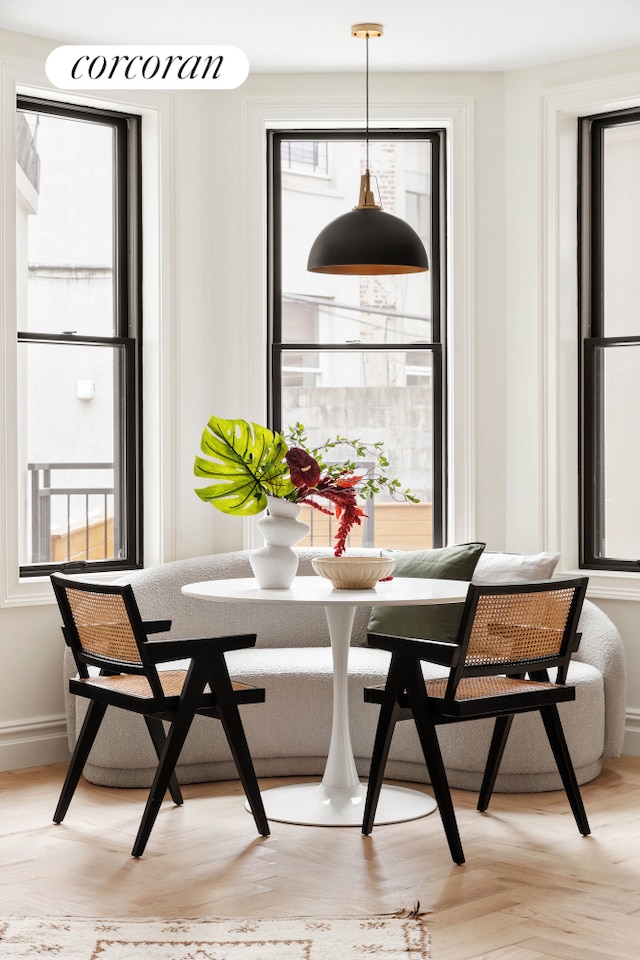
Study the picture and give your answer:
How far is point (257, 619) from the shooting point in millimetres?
4910

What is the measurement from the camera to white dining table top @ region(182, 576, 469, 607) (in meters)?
3.58

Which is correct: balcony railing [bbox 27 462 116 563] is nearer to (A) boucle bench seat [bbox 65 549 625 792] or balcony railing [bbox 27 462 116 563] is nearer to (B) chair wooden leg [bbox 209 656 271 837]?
(A) boucle bench seat [bbox 65 549 625 792]

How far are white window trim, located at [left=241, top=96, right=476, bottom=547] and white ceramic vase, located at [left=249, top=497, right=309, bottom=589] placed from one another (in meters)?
1.30

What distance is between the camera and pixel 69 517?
5.07 meters

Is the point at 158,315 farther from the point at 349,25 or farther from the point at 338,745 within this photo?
the point at 338,745

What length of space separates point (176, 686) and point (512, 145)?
2937 mm

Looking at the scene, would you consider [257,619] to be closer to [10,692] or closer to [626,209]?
[10,692]

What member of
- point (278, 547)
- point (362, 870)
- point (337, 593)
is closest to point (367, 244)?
point (278, 547)

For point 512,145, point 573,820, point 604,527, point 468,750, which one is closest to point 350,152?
point 512,145

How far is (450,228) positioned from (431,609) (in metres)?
1.80

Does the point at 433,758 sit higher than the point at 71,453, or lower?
lower

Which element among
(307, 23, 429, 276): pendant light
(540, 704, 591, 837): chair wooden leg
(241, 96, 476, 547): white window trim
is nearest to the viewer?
(540, 704, 591, 837): chair wooden leg

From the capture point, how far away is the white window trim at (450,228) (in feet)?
17.3

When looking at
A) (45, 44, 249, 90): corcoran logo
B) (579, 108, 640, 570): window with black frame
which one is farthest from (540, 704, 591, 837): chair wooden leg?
(45, 44, 249, 90): corcoran logo
